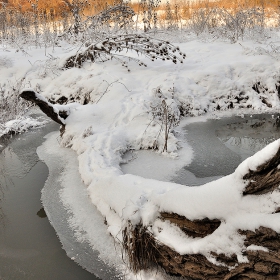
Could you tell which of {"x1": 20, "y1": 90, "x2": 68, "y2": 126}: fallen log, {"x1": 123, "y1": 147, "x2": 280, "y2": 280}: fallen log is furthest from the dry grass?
{"x1": 20, "y1": 90, "x2": 68, "y2": 126}: fallen log

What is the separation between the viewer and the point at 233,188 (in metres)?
1.84

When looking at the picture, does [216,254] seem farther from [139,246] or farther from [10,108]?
[10,108]

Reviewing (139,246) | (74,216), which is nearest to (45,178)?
(74,216)

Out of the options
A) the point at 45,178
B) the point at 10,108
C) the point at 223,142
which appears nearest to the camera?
the point at 45,178

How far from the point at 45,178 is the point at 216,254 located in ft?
9.02

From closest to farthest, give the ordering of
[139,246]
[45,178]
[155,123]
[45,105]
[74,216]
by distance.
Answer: [139,246] < [74,216] < [45,178] < [45,105] < [155,123]

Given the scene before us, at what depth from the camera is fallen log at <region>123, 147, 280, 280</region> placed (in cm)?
172

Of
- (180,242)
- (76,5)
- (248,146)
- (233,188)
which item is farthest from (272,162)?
(76,5)

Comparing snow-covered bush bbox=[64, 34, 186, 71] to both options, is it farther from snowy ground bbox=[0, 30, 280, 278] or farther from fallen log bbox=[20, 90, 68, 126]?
fallen log bbox=[20, 90, 68, 126]

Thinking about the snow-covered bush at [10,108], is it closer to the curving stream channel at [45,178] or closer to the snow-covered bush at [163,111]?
the curving stream channel at [45,178]

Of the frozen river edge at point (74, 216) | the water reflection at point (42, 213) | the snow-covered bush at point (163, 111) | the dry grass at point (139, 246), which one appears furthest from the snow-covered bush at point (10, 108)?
the dry grass at point (139, 246)

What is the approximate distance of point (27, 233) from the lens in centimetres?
296

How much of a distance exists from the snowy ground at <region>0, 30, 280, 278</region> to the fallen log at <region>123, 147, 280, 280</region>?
Result: 0.04 meters

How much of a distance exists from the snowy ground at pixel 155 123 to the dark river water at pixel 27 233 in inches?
12.8
